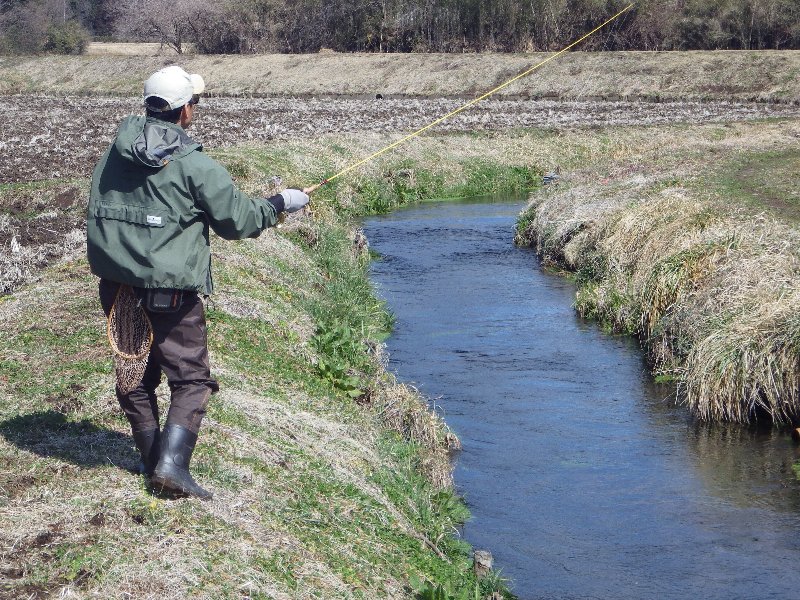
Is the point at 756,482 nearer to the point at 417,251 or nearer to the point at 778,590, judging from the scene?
the point at 778,590

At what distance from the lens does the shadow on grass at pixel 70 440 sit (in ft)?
20.8

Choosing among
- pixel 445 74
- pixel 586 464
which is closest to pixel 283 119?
pixel 445 74

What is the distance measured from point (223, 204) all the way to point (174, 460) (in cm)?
141

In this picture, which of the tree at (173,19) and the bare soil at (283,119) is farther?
the tree at (173,19)

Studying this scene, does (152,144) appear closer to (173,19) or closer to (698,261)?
(698,261)

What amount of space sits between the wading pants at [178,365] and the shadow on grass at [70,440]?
0.60 meters

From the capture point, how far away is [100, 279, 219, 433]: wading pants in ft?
18.2

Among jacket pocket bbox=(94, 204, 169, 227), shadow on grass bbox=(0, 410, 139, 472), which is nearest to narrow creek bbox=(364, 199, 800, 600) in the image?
shadow on grass bbox=(0, 410, 139, 472)

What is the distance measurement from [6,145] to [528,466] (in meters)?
22.4

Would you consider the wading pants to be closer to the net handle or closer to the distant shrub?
the net handle

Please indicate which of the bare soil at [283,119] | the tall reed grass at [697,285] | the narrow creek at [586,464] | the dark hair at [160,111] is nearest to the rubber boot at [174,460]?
the dark hair at [160,111]

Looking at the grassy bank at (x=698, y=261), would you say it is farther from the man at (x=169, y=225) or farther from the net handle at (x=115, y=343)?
the net handle at (x=115, y=343)

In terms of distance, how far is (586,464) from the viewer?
947cm

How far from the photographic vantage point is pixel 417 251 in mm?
19484
